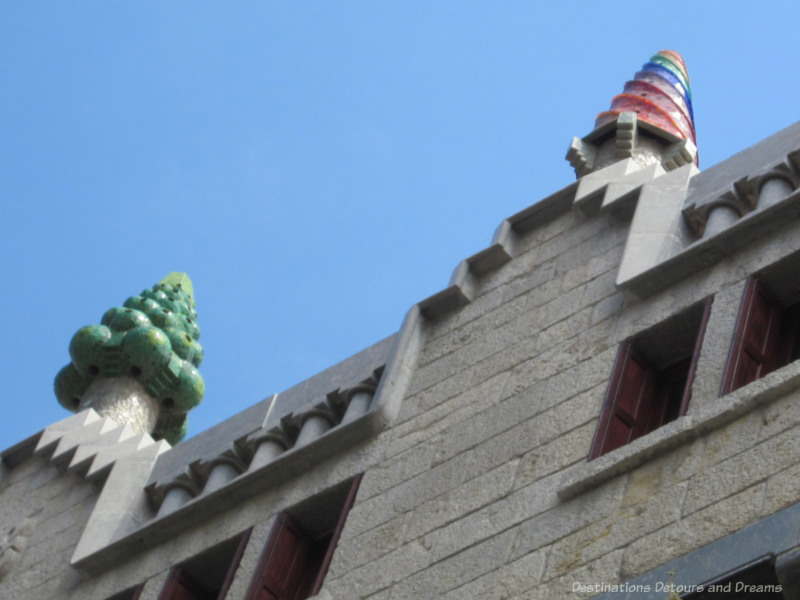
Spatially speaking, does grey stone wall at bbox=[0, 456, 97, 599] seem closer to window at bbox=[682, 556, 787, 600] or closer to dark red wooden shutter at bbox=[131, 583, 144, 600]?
dark red wooden shutter at bbox=[131, 583, 144, 600]

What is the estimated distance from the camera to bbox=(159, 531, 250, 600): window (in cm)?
1419

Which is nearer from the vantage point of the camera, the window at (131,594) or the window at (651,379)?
the window at (651,379)

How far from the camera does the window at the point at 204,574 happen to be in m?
14.2

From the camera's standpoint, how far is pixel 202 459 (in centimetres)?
1551

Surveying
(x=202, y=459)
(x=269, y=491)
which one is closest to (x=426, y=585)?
(x=269, y=491)

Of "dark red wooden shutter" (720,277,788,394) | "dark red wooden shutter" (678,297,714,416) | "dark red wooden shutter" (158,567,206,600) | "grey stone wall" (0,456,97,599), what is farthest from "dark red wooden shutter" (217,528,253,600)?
"dark red wooden shutter" (720,277,788,394)

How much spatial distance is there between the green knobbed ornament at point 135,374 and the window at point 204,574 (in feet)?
15.6

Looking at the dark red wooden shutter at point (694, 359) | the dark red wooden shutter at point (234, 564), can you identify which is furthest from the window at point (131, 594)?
the dark red wooden shutter at point (694, 359)

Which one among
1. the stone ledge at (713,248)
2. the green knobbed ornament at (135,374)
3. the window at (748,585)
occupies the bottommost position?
the window at (748,585)

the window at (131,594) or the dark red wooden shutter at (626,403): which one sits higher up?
the dark red wooden shutter at (626,403)

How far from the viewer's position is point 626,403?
1226 cm

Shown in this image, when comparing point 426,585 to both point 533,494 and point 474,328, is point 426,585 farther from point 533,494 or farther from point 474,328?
point 474,328

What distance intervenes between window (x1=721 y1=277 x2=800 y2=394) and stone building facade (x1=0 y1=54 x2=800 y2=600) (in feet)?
0.05

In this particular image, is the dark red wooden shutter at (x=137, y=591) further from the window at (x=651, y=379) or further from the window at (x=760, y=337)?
the window at (x=760, y=337)
